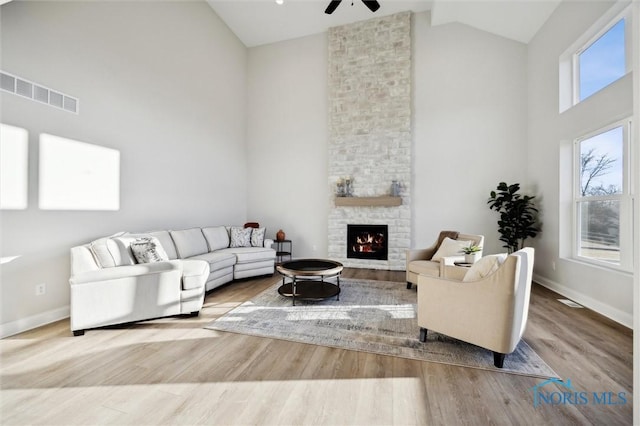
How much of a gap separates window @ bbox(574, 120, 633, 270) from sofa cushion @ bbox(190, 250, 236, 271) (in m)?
4.92

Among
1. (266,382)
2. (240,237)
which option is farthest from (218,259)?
(266,382)

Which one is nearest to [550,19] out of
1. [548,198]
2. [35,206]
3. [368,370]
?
[548,198]

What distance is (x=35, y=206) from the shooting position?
2.69 meters

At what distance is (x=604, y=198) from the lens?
323 centimetres

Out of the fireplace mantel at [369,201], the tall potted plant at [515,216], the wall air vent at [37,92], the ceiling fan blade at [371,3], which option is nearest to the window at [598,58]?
the tall potted plant at [515,216]

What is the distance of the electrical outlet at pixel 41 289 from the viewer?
2.73m

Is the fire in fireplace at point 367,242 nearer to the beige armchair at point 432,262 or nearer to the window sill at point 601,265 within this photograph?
the beige armchair at point 432,262

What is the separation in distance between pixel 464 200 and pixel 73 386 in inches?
228

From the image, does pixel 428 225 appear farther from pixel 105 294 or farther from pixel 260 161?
pixel 105 294

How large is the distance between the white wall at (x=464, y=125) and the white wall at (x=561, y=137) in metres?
0.29

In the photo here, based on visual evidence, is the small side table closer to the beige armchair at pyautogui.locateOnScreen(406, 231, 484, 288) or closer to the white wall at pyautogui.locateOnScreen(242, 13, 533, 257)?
the white wall at pyautogui.locateOnScreen(242, 13, 533, 257)

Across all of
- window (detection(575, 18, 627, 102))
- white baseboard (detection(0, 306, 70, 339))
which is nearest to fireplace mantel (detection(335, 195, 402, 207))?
window (detection(575, 18, 627, 102))

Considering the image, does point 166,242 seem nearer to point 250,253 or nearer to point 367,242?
→ point 250,253

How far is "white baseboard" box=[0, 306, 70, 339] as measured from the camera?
2494 mm
